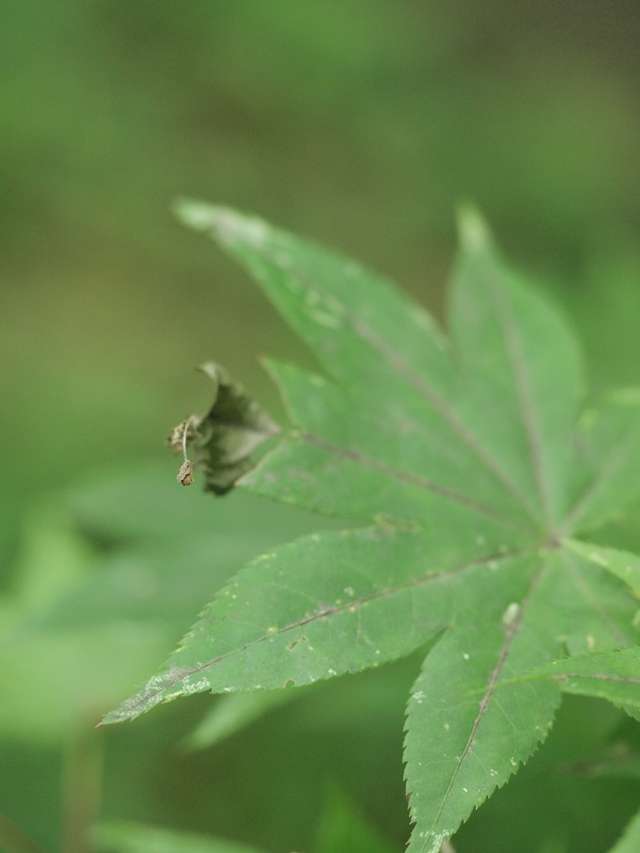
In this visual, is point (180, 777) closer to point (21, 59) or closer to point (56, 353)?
point (56, 353)

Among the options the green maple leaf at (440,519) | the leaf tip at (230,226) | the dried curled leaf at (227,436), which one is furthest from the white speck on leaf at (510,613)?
the leaf tip at (230,226)

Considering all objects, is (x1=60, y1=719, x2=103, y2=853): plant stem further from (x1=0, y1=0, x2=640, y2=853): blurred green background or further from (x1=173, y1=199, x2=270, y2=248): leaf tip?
(x1=173, y1=199, x2=270, y2=248): leaf tip

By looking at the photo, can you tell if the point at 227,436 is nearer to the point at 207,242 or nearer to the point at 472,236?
the point at 472,236

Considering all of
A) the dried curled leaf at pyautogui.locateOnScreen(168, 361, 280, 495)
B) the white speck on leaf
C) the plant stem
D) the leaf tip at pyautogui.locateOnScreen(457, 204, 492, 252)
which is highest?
the leaf tip at pyautogui.locateOnScreen(457, 204, 492, 252)

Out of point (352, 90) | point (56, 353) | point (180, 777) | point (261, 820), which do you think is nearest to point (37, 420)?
point (56, 353)

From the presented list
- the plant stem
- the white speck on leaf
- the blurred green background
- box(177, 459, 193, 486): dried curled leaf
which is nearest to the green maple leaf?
the white speck on leaf

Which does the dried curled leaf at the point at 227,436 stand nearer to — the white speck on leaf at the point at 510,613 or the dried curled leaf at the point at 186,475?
the dried curled leaf at the point at 186,475

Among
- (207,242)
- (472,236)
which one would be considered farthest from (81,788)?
(207,242)
